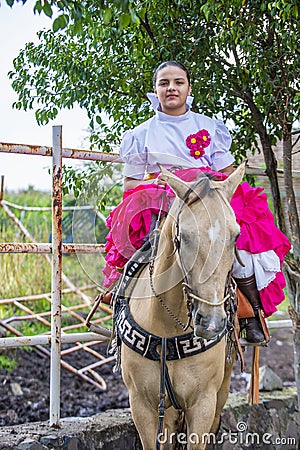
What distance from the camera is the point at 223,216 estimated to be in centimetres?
250

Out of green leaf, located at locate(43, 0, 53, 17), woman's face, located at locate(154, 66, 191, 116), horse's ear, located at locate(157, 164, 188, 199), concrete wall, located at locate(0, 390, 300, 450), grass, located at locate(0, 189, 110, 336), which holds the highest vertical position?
woman's face, located at locate(154, 66, 191, 116)

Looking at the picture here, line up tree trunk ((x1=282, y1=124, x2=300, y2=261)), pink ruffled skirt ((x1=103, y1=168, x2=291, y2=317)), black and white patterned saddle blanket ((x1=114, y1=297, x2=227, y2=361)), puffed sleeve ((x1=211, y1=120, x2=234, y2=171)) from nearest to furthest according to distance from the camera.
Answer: black and white patterned saddle blanket ((x1=114, y1=297, x2=227, y2=361))
pink ruffled skirt ((x1=103, y1=168, x2=291, y2=317))
puffed sleeve ((x1=211, y1=120, x2=234, y2=171))
tree trunk ((x1=282, y1=124, x2=300, y2=261))

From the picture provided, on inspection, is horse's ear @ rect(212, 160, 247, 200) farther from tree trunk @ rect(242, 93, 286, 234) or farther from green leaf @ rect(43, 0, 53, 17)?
tree trunk @ rect(242, 93, 286, 234)

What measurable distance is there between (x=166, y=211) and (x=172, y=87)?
3.03 ft

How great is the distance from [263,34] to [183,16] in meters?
0.55

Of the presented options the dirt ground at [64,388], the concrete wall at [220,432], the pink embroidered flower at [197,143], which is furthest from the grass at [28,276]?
the pink embroidered flower at [197,143]

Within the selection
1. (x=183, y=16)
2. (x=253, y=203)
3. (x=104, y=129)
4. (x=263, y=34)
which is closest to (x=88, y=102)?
(x=104, y=129)

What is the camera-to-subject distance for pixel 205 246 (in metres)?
2.45

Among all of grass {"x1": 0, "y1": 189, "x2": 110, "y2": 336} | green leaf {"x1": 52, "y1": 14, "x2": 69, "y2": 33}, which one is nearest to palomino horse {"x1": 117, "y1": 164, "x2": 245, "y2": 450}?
green leaf {"x1": 52, "y1": 14, "x2": 69, "y2": 33}

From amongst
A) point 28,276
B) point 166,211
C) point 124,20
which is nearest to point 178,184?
point 166,211

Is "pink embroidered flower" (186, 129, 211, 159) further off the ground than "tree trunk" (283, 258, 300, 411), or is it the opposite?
"pink embroidered flower" (186, 129, 211, 159)

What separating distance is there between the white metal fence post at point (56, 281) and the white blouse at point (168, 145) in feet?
1.75

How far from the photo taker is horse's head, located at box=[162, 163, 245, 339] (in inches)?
95.3

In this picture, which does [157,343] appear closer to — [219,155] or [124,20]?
[219,155]
